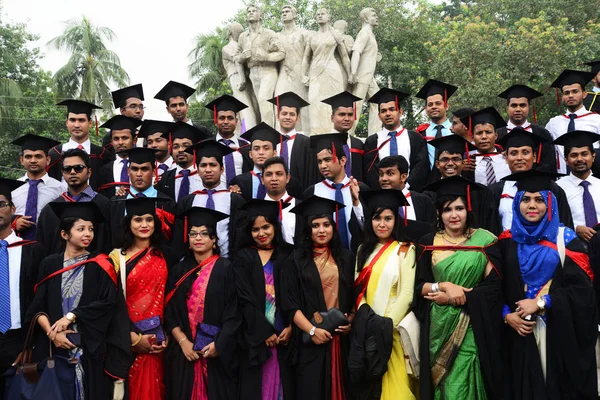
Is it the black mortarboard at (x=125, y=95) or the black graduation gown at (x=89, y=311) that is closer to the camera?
the black graduation gown at (x=89, y=311)

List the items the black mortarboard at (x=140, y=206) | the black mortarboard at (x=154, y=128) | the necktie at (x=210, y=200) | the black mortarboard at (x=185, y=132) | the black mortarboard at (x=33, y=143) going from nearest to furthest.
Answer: the black mortarboard at (x=140, y=206) → the necktie at (x=210, y=200) → the black mortarboard at (x=33, y=143) → the black mortarboard at (x=185, y=132) → the black mortarboard at (x=154, y=128)

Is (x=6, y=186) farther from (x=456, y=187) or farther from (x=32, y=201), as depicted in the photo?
(x=456, y=187)

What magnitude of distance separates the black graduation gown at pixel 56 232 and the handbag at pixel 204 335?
4.67 ft

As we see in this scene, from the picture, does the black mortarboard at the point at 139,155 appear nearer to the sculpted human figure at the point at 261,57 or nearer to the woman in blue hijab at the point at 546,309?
the woman in blue hijab at the point at 546,309

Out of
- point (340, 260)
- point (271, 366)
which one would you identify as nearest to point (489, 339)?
point (340, 260)

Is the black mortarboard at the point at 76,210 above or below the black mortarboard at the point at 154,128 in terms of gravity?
below

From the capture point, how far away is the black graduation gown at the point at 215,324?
17.6 ft

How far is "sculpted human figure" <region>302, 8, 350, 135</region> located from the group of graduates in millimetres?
5853

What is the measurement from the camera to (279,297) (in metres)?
5.48

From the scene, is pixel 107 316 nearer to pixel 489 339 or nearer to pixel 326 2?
pixel 489 339

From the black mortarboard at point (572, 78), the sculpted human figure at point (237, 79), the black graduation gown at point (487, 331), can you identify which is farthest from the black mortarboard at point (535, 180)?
the sculpted human figure at point (237, 79)

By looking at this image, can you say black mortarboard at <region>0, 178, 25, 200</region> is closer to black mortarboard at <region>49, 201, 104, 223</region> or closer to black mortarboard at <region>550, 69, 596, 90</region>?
black mortarboard at <region>49, 201, 104, 223</region>

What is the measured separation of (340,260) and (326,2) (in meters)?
22.7

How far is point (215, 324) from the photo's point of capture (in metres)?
5.46
